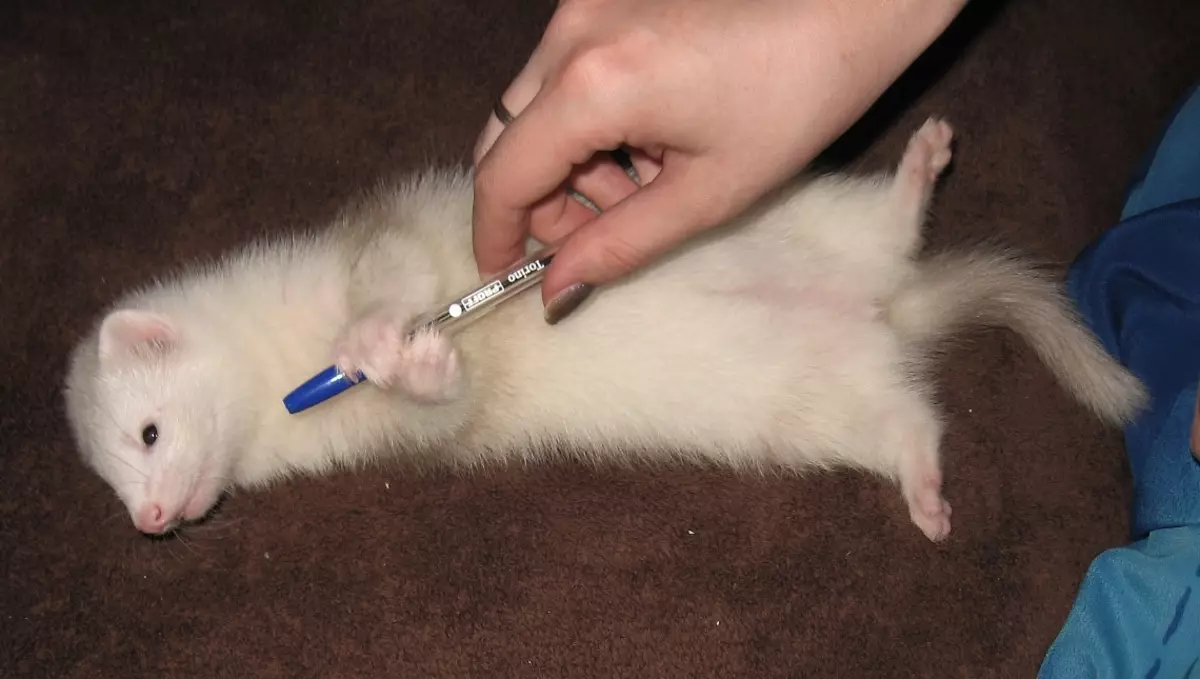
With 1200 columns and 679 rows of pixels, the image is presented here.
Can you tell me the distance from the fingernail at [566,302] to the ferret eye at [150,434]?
19.6 inches

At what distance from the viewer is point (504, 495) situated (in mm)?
1313

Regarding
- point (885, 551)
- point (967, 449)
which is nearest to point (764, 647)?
point (885, 551)

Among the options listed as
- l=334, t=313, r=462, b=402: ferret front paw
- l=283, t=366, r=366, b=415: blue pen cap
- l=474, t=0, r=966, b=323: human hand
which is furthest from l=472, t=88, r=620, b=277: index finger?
l=283, t=366, r=366, b=415: blue pen cap

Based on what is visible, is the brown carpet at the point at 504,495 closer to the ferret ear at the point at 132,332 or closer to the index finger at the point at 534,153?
the ferret ear at the point at 132,332

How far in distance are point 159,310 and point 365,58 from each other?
1.74 feet

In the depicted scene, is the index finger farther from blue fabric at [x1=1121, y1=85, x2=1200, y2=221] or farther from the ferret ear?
blue fabric at [x1=1121, y1=85, x2=1200, y2=221]

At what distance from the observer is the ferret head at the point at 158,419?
115cm

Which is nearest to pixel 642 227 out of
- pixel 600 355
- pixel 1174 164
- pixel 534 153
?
pixel 534 153

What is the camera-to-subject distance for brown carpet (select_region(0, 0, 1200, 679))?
1.26 meters

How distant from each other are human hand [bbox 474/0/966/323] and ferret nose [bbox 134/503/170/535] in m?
0.58

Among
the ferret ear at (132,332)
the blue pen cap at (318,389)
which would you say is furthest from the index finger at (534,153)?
the ferret ear at (132,332)

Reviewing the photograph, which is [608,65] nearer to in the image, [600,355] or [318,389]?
[600,355]

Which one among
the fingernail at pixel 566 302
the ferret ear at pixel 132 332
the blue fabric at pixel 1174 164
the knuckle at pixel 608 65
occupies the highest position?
the ferret ear at pixel 132 332

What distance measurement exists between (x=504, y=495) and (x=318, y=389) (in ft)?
1.04
